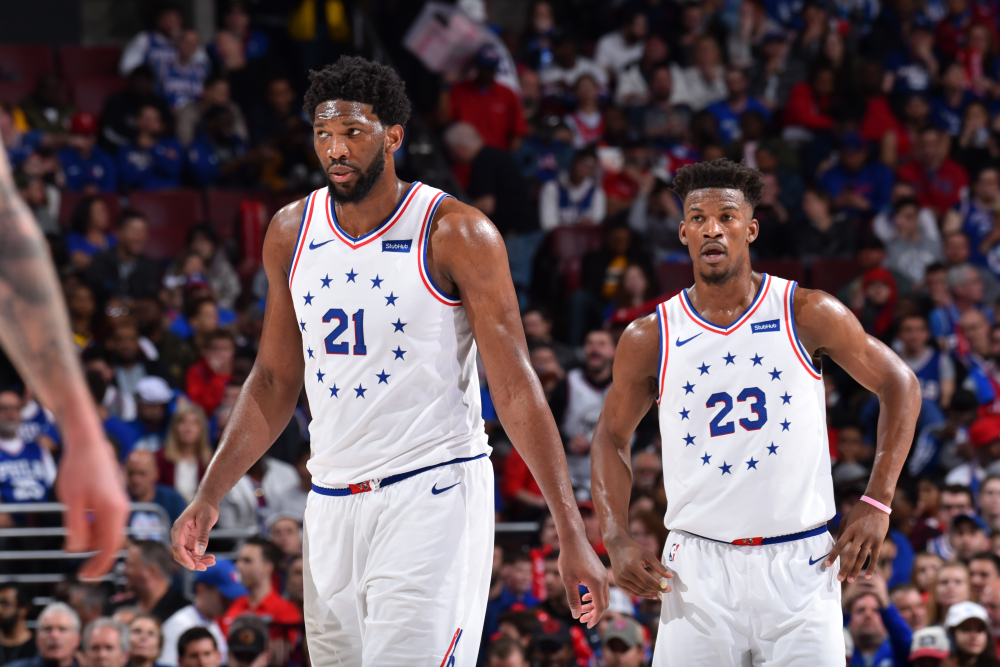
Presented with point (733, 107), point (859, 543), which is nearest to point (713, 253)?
point (859, 543)

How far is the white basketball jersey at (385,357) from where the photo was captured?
4.09 meters

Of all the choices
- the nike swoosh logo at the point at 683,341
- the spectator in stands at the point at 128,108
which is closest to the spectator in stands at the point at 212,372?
the spectator in stands at the point at 128,108

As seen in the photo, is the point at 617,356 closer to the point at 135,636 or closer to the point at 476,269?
the point at 476,269

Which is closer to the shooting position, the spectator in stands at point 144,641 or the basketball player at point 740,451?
the basketball player at point 740,451

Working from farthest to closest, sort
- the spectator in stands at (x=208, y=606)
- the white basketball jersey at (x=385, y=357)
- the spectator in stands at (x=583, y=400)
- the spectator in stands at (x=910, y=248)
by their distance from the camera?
the spectator in stands at (x=910, y=248) < the spectator in stands at (x=583, y=400) < the spectator in stands at (x=208, y=606) < the white basketball jersey at (x=385, y=357)

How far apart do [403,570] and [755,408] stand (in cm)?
152

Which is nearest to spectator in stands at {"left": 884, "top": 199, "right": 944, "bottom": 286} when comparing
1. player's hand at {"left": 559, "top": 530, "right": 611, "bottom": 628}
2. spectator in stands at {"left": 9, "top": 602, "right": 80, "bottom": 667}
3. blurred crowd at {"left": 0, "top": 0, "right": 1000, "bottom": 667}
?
blurred crowd at {"left": 0, "top": 0, "right": 1000, "bottom": 667}

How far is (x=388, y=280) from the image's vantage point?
4.15 m

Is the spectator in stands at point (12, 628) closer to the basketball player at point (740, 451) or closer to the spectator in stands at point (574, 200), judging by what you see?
the basketball player at point (740, 451)

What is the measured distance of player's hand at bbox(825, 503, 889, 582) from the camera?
182 inches

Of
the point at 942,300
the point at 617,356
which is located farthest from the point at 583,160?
the point at 617,356

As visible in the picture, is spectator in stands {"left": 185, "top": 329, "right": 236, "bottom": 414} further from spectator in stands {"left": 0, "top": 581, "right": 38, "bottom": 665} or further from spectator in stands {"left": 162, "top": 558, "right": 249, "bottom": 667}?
spectator in stands {"left": 0, "top": 581, "right": 38, "bottom": 665}

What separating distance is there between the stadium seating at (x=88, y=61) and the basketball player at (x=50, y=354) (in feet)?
38.8

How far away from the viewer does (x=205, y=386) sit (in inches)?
385
